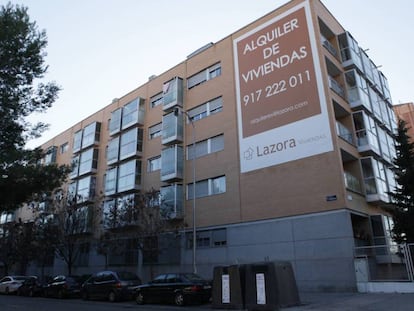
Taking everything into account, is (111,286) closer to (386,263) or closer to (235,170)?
(235,170)

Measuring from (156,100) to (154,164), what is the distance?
591 cm

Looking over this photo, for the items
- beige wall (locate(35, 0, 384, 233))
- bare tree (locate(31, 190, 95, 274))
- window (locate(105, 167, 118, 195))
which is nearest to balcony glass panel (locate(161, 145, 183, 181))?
beige wall (locate(35, 0, 384, 233))

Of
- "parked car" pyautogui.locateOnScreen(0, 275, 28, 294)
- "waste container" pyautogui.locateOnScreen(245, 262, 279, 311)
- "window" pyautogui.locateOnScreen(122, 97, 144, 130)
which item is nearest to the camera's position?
"waste container" pyautogui.locateOnScreen(245, 262, 279, 311)

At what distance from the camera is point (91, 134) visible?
38375 mm

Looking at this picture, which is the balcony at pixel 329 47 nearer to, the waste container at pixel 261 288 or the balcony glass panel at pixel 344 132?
the balcony glass panel at pixel 344 132

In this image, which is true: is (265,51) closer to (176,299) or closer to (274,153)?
(274,153)

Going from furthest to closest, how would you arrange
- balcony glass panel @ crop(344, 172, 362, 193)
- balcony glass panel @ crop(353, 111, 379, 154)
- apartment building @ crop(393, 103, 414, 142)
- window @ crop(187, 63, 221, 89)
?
apartment building @ crop(393, 103, 414, 142) → window @ crop(187, 63, 221, 89) → balcony glass panel @ crop(353, 111, 379, 154) → balcony glass panel @ crop(344, 172, 362, 193)

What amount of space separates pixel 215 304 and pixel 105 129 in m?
26.9

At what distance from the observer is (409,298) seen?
44.7ft

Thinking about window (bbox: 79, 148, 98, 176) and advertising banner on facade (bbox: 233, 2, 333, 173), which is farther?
window (bbox: 79, 148, 98, 176)

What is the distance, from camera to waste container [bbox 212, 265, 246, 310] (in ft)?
46.7

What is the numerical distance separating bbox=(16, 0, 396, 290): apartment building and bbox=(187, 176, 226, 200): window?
0.30ft

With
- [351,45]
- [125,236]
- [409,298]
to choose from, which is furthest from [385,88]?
[125,236]

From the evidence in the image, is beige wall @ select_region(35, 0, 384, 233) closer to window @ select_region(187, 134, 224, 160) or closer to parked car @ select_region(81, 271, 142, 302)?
window @ select_region(187, 134, 224, 160)
